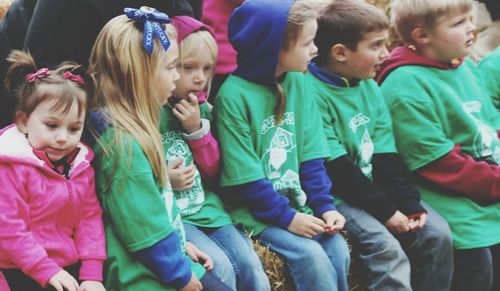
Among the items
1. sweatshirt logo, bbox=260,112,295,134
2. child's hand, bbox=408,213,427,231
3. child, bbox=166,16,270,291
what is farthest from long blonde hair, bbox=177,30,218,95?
child's hand, bbox=408,213,427,231

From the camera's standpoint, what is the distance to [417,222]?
13.6 ft

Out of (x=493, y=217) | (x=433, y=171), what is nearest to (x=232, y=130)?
(x=433, y=171)

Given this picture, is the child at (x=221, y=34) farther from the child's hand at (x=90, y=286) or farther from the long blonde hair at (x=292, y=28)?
the child's hand at (x=90, y=286)

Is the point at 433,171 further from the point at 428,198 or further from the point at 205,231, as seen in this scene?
the point at 205,231

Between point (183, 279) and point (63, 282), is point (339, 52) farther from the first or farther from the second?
point (63, 282)

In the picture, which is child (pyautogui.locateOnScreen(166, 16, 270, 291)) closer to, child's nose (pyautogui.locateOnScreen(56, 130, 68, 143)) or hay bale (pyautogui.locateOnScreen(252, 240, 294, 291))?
hay bale (pyautogui.locateOnScreen(252, 240, 294, 291))

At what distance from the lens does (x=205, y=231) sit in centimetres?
370

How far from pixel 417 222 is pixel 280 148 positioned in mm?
845

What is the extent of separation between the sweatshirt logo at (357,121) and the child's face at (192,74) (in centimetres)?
85

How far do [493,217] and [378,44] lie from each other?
107 cm

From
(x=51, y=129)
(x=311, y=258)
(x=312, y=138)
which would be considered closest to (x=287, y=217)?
(x=311, y=258)

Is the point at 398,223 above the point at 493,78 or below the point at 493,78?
below

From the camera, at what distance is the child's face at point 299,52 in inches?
152

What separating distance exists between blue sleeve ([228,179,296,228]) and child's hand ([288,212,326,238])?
0.07 feet
